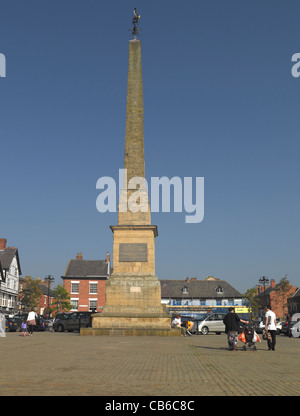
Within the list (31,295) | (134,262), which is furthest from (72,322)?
(31,295)

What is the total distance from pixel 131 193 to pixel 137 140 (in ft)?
11.2

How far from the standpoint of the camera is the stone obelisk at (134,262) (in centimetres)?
2242

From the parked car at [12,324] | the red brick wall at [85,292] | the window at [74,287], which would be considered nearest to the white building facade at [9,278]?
the red brick wall at [85,292]

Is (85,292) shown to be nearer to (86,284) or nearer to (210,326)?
(86,284)

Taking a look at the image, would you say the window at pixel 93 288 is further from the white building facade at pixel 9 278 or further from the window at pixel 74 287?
the white building facade at pixel 9 278

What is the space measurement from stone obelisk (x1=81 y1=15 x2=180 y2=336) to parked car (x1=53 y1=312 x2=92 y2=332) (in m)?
12.8

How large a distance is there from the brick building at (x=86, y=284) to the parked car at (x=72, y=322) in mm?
30793

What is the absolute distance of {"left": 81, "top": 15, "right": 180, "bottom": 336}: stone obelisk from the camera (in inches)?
883

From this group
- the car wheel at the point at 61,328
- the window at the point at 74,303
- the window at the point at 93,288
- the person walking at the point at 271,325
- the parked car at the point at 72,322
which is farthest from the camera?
the window at the point at 93,288

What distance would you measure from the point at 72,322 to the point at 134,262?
1418cm

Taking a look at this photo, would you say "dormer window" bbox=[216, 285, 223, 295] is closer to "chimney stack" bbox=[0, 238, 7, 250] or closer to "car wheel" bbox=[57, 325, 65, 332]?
"chimney stack" bbox=[0, 238, 7, 250]
